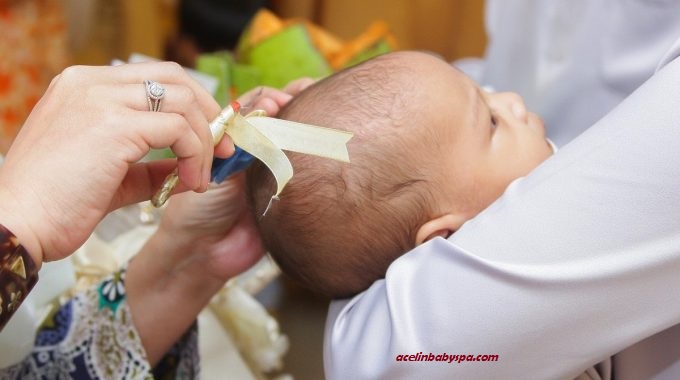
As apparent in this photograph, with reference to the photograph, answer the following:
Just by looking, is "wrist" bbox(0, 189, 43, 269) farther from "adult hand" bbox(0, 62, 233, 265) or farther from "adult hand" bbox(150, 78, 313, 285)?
"adult hand" bbox(150, 78, 313, 285)

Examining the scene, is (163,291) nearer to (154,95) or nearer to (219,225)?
(219,225)

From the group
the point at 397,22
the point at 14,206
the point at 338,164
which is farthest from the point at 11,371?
the point at 397,22

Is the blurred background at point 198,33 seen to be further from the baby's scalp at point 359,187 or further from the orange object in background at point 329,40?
the baby's scalp at point 359,187

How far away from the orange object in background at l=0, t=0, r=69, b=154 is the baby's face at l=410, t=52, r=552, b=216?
1.58 metres

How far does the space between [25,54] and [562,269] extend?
1928 millimetres

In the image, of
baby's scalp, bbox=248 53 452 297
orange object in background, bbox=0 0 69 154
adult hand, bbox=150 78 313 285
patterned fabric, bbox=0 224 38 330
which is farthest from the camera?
orange object in background, bbox=0 0 69 154

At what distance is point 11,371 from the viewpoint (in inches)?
38.4

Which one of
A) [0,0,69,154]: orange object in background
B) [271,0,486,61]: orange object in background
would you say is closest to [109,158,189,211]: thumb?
[0,0,69,154]: orange object in background

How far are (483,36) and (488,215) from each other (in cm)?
158

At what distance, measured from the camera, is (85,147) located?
0.66 meters

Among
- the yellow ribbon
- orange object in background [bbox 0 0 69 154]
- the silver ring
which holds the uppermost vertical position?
the silver ring

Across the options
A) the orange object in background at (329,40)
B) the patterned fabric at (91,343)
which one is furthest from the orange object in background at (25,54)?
the patterned fabric at (91,343)

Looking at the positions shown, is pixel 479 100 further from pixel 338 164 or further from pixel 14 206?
pixel 14 206

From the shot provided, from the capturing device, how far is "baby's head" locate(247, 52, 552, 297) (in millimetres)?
867
